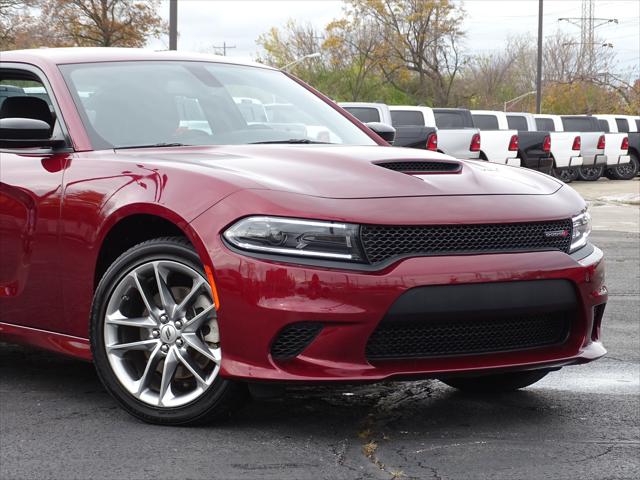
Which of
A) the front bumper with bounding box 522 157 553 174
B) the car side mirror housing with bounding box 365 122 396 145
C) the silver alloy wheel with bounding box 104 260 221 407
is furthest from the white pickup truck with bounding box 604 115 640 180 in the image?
the silver alloy wheel with bounding box 104 260 221 407

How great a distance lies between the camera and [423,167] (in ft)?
14.8

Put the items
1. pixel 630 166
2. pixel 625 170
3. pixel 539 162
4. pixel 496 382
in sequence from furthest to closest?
1. pixel 630 166
2. pixel 625 170
3. pixel 539 162
4. pixel 496 382

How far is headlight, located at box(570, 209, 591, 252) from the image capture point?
14.5 ft

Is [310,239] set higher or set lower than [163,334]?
higher

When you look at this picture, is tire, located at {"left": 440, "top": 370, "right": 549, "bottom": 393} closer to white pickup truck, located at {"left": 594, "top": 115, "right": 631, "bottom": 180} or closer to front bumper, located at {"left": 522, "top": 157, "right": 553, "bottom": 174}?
front bumper, located at {"left": 522, "top": 157, "right": 553, "bottom": 174}

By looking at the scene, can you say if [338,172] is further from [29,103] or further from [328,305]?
[29,103]

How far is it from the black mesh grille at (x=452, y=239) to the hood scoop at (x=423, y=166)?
0.43 metres

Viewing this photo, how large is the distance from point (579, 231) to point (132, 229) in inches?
69.4

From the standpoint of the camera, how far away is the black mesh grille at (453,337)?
3969 millimetres

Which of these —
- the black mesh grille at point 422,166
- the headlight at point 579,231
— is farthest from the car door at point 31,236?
the headlight at point 579,231

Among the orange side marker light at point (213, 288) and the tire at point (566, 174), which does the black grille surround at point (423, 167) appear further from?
the tire at point (566, 174)

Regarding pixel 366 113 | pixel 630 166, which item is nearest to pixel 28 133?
pixel 366 113

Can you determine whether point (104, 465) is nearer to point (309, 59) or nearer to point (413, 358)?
point (413, 358)

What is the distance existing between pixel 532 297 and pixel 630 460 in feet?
2.13
